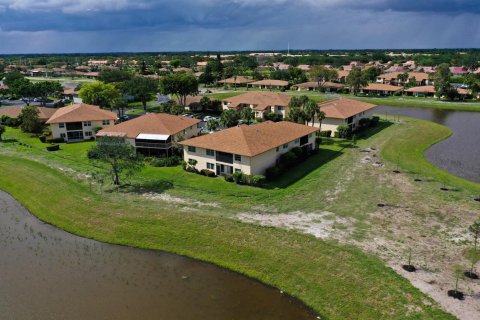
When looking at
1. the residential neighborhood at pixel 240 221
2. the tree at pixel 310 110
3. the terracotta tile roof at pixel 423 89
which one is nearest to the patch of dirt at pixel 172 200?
the residential neighborhood at pixel 240 221

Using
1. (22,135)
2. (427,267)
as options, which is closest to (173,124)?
(22,135)

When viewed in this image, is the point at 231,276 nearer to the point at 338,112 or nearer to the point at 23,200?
the point at 23,200

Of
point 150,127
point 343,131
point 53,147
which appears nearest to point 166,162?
point 150,127

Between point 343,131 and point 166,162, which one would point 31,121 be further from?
point 343,131

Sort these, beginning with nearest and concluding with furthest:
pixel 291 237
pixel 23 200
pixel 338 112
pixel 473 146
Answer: pixel 291 237, pixel 23 200, pixel 473 146, pixel 338 112

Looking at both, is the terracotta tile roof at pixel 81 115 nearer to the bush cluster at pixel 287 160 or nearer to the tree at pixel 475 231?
the bush cluster at pixel 287 160

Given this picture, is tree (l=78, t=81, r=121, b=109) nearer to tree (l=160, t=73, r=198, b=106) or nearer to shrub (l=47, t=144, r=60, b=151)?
tree (l=160, t=73, r=198, b=106)
